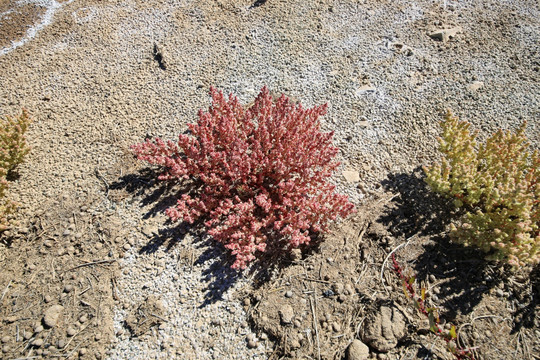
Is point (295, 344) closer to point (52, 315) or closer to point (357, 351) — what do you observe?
point (357, 351)

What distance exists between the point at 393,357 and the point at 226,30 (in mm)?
4758

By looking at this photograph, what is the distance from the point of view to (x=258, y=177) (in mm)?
3490

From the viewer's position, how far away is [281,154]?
11.3 ft

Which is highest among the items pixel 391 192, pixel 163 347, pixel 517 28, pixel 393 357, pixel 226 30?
pixel 517 28

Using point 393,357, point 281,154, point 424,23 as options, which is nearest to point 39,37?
point 281,154

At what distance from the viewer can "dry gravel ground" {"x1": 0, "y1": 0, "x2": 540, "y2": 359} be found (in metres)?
2.87

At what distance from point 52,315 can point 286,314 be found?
79.4 inches

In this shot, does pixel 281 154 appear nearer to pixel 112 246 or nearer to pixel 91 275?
pixel 112 246

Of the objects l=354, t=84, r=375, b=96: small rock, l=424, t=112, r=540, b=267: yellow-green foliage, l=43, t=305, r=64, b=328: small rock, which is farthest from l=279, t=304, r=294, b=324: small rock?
l=354, t=84, r=375, b=96: small rock

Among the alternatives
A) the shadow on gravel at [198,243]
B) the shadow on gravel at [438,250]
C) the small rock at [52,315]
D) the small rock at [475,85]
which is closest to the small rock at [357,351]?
the shadow on gravel at [438,250]

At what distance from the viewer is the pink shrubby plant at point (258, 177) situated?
3.13m

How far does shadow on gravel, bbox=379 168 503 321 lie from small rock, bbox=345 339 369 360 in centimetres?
76

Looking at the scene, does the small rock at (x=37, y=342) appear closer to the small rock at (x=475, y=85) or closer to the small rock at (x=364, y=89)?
the small rock at (x=364, y=89)

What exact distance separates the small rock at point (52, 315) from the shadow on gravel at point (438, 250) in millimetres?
3074
